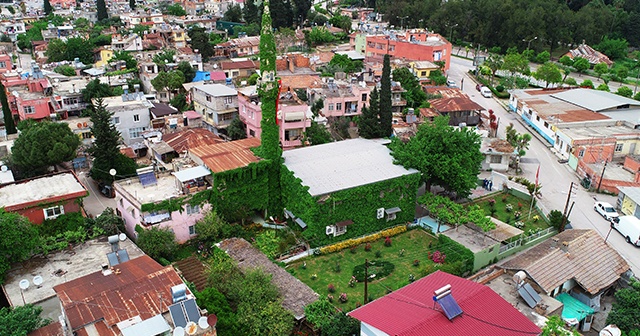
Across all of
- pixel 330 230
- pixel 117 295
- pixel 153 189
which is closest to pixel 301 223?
pixel 330 230

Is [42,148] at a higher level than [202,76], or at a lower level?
higher

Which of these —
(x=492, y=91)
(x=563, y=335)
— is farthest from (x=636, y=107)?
(x=563, y=335)

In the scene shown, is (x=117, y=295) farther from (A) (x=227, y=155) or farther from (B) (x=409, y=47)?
(B) (x=409, y=47)

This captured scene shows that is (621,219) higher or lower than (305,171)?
lower

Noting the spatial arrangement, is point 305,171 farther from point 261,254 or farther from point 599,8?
point 599,8

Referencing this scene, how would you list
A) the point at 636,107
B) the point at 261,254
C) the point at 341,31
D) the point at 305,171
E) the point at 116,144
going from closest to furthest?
the point at 261,254
the point at 305,171
the point at 116,144
the point at 636,107
the point at 341,31

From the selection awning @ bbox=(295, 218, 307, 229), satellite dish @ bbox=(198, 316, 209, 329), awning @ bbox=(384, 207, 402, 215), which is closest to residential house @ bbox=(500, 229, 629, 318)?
awning @ bbox=(384, 207, 402, 215)

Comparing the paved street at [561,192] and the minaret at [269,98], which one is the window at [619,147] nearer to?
the paved street at [561,192]
